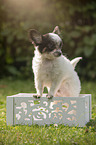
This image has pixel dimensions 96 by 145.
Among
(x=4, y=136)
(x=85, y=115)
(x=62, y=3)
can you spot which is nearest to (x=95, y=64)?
(x=62, y=3)

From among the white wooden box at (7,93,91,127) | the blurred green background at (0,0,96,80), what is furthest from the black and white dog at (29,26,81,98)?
the blurred green background at (0,0,96,80)

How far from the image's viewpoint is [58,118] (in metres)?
2.86

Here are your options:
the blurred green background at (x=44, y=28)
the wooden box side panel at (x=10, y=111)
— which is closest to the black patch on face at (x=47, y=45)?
the wooden box side panel at (x=10, y=111)

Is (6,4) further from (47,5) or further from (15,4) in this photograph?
(47,5)

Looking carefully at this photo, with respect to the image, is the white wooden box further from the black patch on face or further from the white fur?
the black patch on face

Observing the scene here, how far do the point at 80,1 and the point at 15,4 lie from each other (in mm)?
2021

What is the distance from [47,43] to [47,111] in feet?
2.69

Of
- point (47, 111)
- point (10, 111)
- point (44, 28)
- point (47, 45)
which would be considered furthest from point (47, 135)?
point (44, 28)

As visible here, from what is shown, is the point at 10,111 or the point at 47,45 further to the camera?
the point at 10,111

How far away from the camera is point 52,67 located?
9.07 feet

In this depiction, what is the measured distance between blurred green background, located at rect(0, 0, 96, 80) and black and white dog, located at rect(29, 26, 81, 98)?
407 cm

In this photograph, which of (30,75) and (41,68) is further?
(30,75)

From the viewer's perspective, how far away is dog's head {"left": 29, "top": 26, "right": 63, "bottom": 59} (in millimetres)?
2584

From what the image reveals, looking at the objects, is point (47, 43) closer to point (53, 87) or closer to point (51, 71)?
point (51, 71)
